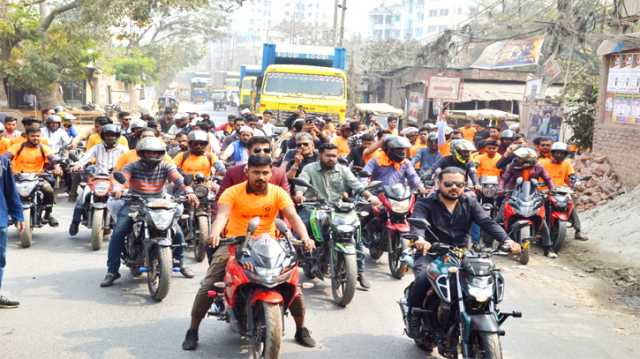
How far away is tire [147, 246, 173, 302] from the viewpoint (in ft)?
23.2

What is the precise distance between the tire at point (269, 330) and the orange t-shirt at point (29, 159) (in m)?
6.42

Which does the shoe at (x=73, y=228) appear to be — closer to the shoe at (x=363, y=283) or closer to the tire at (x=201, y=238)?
the tire at (x=201, y=238)

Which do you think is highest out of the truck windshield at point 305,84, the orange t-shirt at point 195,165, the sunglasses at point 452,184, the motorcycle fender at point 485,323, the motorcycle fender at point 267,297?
the truck windshield at point 305,84

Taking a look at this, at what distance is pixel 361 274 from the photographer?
27.0 ft

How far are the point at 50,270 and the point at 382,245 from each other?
4027 millimetres

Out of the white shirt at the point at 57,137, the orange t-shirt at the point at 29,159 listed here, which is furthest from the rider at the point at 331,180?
the white shirt at the point at 57,137

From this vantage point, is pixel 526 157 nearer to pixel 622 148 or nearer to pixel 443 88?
pixel 622 148

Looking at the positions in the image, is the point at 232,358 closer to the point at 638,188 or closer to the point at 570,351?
the point at 570,351

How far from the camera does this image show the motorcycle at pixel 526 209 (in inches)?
414

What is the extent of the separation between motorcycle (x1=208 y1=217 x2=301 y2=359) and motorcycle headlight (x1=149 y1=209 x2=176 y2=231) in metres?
1.96

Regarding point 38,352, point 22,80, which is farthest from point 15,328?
point 22,80

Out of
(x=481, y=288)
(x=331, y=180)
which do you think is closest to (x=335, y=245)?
(x=331, y=180)

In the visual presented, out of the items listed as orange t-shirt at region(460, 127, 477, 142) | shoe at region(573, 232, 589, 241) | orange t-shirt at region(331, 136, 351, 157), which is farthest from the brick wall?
orange t-shirt at region(331, 136, 351, 157)

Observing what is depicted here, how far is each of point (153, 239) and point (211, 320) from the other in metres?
1.10
